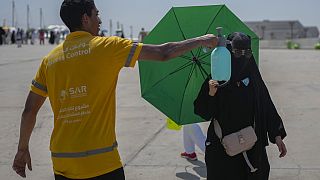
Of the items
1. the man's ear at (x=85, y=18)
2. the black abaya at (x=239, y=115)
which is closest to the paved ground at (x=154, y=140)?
the black abaya at (x=239, y=115)

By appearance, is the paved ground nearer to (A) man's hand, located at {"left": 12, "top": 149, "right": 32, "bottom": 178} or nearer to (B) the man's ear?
(A) man's hand, located at {"left": 12, "top": 149, "right": 32, "bottom": 178}

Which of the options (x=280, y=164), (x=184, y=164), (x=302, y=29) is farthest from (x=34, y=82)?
(x=302, y=29)

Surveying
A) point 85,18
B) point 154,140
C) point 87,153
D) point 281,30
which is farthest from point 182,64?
point 281,30

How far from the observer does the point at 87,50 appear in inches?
112

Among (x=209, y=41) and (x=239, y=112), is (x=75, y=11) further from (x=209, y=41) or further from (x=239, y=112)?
(x=239, y=112)

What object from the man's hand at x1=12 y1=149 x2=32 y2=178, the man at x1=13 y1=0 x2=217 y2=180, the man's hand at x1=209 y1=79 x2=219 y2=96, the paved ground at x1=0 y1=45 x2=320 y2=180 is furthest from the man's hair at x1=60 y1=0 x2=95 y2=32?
the paved ground at x1=0 y1=45 x2=320 y2=180

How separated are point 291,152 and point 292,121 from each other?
223 centimetres

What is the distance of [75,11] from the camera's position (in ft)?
9.62

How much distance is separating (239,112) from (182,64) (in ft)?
2.10

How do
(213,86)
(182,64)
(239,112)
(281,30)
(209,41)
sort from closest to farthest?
(209,41) → (213,86) → (239,112) → (182,64) → (281,30)

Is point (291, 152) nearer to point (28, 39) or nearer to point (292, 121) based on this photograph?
point (292, 121)

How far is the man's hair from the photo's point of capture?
115 inches

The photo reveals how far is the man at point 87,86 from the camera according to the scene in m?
2.86

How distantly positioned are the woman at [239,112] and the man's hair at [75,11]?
40.8 inches
